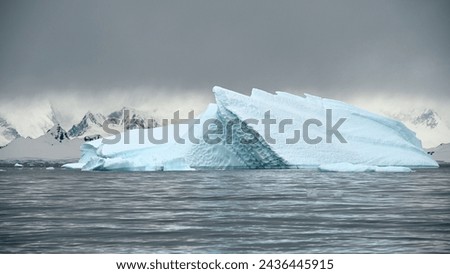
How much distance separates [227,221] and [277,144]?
73.4 ft

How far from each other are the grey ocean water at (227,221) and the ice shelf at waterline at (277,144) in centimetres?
1380

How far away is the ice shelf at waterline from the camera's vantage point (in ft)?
115

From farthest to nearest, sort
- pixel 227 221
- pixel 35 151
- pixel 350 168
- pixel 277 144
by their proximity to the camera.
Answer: pixel 35 151 < pixel 277 144 < pixel 350 168 < pixel 227 221

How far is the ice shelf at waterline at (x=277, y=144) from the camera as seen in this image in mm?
34969

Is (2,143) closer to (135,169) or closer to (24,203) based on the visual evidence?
→ (135,169)

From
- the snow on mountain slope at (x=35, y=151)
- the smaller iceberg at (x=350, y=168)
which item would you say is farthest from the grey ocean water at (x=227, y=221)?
the snow on mountain slope at (x=35, y=151)

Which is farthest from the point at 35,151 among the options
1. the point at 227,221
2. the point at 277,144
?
the point at 227,221

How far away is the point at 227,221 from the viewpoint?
12.6m

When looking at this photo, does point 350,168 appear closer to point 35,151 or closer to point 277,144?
point 277,144

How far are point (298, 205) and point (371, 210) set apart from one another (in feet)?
6.24

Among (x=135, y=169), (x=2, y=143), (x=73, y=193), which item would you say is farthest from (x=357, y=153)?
(x=2, y=143)

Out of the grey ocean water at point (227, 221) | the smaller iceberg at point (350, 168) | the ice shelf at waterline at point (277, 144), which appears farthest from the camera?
the ice shelf at waterline at point (277, 144)

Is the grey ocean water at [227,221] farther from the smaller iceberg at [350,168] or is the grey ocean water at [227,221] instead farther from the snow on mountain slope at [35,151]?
the snow on mountain slope at [35,151]

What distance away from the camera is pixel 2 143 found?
182500 mm
